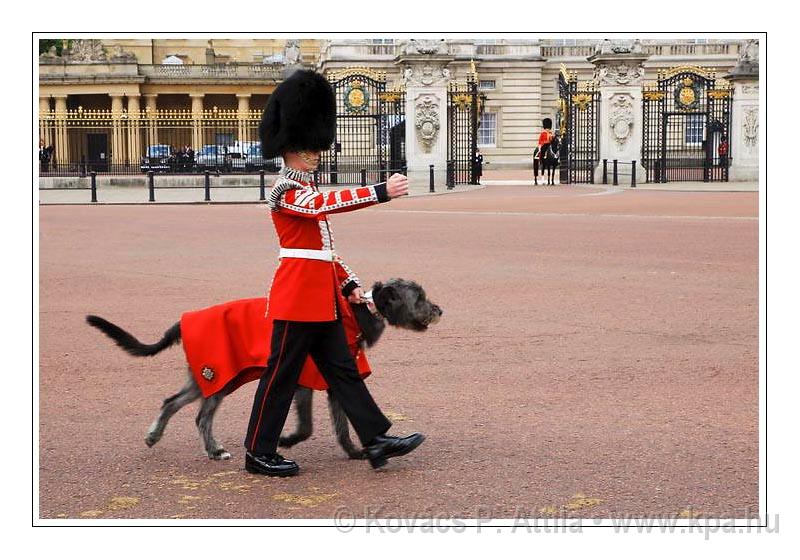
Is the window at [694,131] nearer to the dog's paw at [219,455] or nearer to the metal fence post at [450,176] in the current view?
the metal fence post at [450,176]

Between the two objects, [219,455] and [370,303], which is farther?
[219,455]

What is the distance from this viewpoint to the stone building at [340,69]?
44562 millimetres

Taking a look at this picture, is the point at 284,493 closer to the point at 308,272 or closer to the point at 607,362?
the point at 308,272

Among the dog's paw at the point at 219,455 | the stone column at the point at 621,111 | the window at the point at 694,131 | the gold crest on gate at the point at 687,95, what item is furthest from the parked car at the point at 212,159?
the dog's paw at the point at 219,455

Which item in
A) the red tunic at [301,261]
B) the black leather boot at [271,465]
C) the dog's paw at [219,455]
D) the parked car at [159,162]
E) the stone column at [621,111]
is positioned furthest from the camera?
the parked car at [159,162]

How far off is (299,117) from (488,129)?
4402 centimetres

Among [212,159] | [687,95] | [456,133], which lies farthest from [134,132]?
[687,95]

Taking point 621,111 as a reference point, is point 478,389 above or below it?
below

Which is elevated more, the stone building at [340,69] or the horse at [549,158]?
the stone building at [340,69]

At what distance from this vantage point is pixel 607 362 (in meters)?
6.95

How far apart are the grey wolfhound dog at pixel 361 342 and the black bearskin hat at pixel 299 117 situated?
2.12 feet

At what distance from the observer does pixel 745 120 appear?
93.5ft

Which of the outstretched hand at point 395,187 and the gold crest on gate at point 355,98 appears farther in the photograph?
the gold crest on gate at point 355,98

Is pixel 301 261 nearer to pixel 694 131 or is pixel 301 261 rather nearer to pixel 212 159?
pixel 212 159
